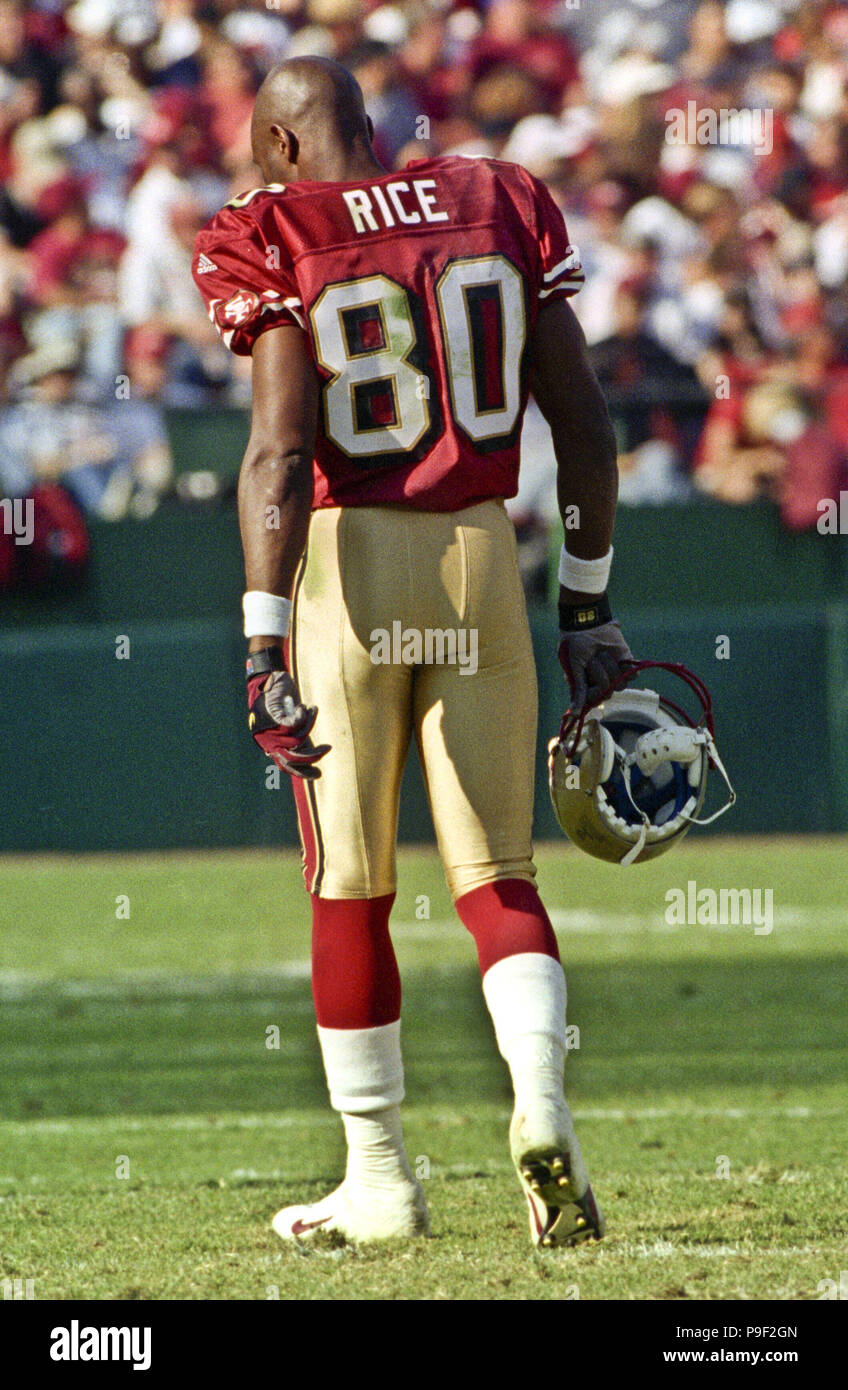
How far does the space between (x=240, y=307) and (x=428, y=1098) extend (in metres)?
2.40

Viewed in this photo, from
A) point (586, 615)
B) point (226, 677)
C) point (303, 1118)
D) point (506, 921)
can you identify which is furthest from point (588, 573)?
point (226, 677)

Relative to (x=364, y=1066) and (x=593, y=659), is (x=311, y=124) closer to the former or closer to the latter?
(x=593, y=659)

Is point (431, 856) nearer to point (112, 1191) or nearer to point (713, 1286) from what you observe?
→ point (112, 1191)

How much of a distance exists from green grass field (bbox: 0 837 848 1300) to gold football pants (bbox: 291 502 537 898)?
2.11 ft

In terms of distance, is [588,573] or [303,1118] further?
[303,1118]

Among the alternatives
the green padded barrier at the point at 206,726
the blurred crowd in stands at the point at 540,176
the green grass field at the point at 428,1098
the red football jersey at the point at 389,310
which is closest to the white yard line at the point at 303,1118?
the green grass field at the point at 428,1098

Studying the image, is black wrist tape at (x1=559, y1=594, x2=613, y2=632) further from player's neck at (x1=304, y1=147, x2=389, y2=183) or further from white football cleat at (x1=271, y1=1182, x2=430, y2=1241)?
white football cleat at (x1=271, y1=1182, x2=430, y2=1241)

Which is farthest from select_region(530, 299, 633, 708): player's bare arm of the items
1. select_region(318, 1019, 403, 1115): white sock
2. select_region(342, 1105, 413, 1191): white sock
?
select_region(342, 1105, 413, 1191): white sock

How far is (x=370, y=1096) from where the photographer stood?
10.6 ft

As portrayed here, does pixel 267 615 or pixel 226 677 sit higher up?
pixel 267 615

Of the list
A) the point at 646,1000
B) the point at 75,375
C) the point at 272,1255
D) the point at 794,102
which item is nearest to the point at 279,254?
the point at 272,1255

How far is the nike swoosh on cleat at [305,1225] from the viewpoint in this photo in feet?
10.9

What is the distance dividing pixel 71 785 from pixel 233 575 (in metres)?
1.29

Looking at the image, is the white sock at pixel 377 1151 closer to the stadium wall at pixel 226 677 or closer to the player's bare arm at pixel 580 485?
the player's bare arm at pixel 580 485
